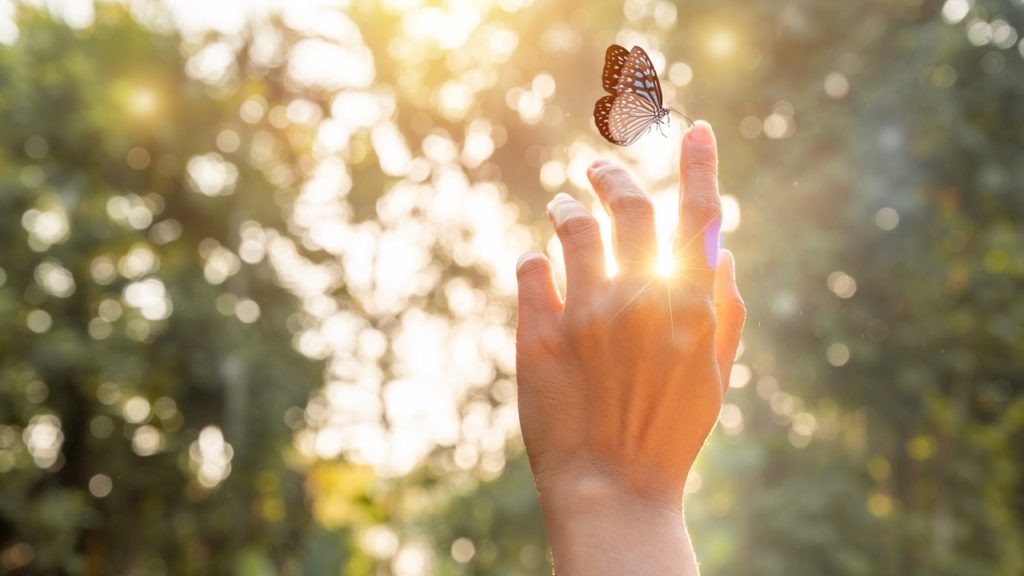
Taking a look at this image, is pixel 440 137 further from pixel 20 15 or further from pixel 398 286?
pixel 20 15

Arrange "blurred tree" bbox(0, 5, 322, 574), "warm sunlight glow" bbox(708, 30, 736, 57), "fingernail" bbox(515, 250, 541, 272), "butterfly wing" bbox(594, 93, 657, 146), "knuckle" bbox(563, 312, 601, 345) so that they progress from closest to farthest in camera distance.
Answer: "knuckle" bbox(563, 312, 601, 345)
"fingernail" bbox(515, 250, 541, 272)
"butterfly wing" bbox(594, 93, 657, 146)
"warm sunlight glow" bbox(708, 30, 736, 57)
"blurred tree" bbox(0, 5, 322, 574)

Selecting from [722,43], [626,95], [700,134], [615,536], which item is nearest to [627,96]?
[626,95]

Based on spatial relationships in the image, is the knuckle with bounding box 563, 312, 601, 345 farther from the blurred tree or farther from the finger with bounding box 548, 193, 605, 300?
the blurred tree

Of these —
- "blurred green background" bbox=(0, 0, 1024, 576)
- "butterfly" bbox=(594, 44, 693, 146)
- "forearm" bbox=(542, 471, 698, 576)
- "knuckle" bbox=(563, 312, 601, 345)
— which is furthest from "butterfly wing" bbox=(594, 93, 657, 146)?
"blurred green background" bbox=(0, 0, 1024, 576)

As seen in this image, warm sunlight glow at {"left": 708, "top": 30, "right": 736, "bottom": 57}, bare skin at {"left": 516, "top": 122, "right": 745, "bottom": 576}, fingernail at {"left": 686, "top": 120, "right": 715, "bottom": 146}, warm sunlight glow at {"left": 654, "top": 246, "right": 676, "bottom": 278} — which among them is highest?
fingernail at {"left": 686, "top": 120, "right": 715, "bottom": 146}

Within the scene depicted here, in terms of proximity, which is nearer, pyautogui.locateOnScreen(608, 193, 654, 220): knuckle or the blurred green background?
pyautogui.locateOnScreen(608, 193, 654, 220): knuckle

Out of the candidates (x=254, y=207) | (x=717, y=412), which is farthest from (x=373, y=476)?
(x=717, y=412)

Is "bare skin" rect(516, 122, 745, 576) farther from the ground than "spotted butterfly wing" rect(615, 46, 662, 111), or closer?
closer
